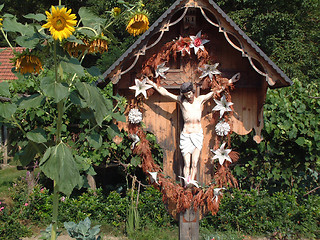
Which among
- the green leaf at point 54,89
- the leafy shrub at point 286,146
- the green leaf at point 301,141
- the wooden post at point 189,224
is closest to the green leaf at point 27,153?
the green leaf at point 54,89

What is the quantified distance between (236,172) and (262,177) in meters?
0.44

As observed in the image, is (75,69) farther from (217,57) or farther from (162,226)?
(162,226)

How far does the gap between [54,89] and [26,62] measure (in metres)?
0.28

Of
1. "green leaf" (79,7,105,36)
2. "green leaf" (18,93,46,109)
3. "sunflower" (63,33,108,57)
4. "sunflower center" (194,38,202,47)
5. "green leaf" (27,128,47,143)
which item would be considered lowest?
"green leaf" (27,128,47,143)

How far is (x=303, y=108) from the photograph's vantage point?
16.7ft

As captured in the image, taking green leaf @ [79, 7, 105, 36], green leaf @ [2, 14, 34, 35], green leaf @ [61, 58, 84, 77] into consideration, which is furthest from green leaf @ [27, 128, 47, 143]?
green leaf @ [79, 7, 105, 36]

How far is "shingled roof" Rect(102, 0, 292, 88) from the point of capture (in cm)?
335

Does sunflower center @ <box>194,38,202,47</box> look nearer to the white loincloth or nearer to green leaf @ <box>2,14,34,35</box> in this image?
the white loincloth

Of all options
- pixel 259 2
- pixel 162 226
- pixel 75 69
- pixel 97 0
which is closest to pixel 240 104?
pixel 75 69

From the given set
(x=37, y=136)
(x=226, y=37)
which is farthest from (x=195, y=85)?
(x=37, y=136)

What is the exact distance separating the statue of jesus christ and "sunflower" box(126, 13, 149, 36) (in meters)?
0.82

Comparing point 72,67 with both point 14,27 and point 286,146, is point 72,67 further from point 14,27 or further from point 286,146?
point 286,146

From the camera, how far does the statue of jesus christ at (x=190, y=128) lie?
3.54 metres

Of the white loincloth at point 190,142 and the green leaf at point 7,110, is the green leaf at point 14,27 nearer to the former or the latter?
the green leaf at point 7,110
